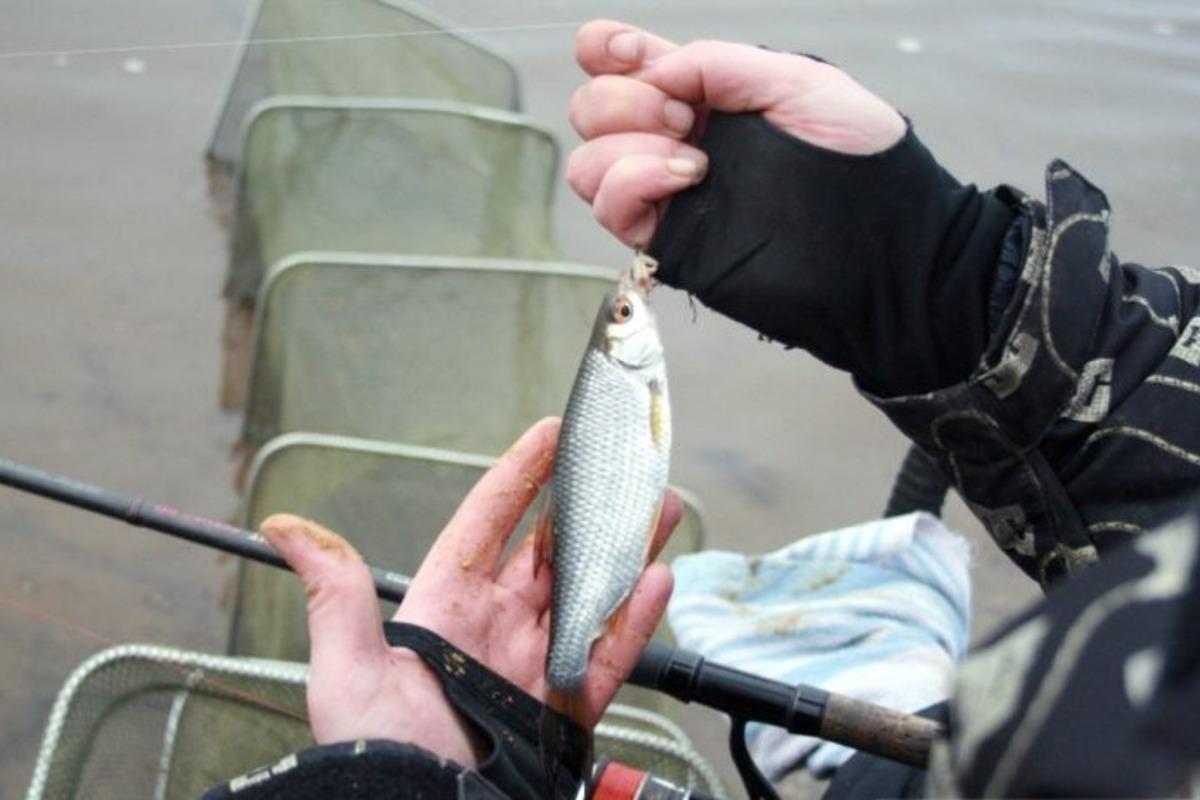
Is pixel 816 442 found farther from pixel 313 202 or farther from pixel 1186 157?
pixel 1186 157

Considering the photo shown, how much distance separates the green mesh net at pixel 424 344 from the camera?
3742 millimetres

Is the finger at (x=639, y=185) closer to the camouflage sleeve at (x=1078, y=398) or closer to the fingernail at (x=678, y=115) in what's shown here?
the fingernail at (x=678, y=115)

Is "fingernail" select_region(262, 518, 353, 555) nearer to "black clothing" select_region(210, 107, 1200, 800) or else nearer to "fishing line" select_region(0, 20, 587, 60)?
"black clothing" select_region(210, 107, 1200, 800)

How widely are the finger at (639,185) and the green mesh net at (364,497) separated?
1.41m

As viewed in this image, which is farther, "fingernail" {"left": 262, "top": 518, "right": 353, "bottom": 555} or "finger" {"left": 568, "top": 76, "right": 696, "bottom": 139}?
"finger" {"left": 568, "top": 76, "right": 696, "bottom": 139}

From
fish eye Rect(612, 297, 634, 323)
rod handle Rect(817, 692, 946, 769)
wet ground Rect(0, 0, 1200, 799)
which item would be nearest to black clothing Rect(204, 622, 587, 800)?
rod handle Rect(817, 692, 946, 769)

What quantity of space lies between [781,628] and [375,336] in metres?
1.52

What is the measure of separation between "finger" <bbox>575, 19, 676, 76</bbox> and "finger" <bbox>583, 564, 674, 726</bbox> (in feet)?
2.21

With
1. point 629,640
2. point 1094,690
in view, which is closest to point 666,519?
point 629,640

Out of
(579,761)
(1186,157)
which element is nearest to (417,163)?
(579,761)

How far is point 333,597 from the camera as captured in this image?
1.70 m

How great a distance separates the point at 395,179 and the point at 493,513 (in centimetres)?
282

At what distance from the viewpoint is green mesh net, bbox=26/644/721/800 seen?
2.51 meters

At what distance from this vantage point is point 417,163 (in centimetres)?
463
